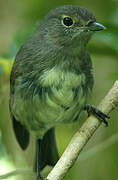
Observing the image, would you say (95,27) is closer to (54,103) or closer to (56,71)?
(56,71)

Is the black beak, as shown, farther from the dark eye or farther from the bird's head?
the dark eye

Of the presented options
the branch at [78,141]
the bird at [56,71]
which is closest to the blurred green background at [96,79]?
the bird at [56,71]

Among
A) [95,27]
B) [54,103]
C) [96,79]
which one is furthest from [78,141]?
[96,79]

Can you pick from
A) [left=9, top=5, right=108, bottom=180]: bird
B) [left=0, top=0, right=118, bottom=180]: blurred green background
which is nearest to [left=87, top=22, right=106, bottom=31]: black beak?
[left=9, top=5, right=108, bottom=180]: bird

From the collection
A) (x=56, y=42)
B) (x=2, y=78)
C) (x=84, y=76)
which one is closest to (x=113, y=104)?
(x=84, y=76)

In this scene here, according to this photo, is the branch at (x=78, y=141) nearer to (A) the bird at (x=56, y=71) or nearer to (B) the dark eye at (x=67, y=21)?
(A) the bird at (x=56, y=71)

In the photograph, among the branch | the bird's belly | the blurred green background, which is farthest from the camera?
the blurred green background
